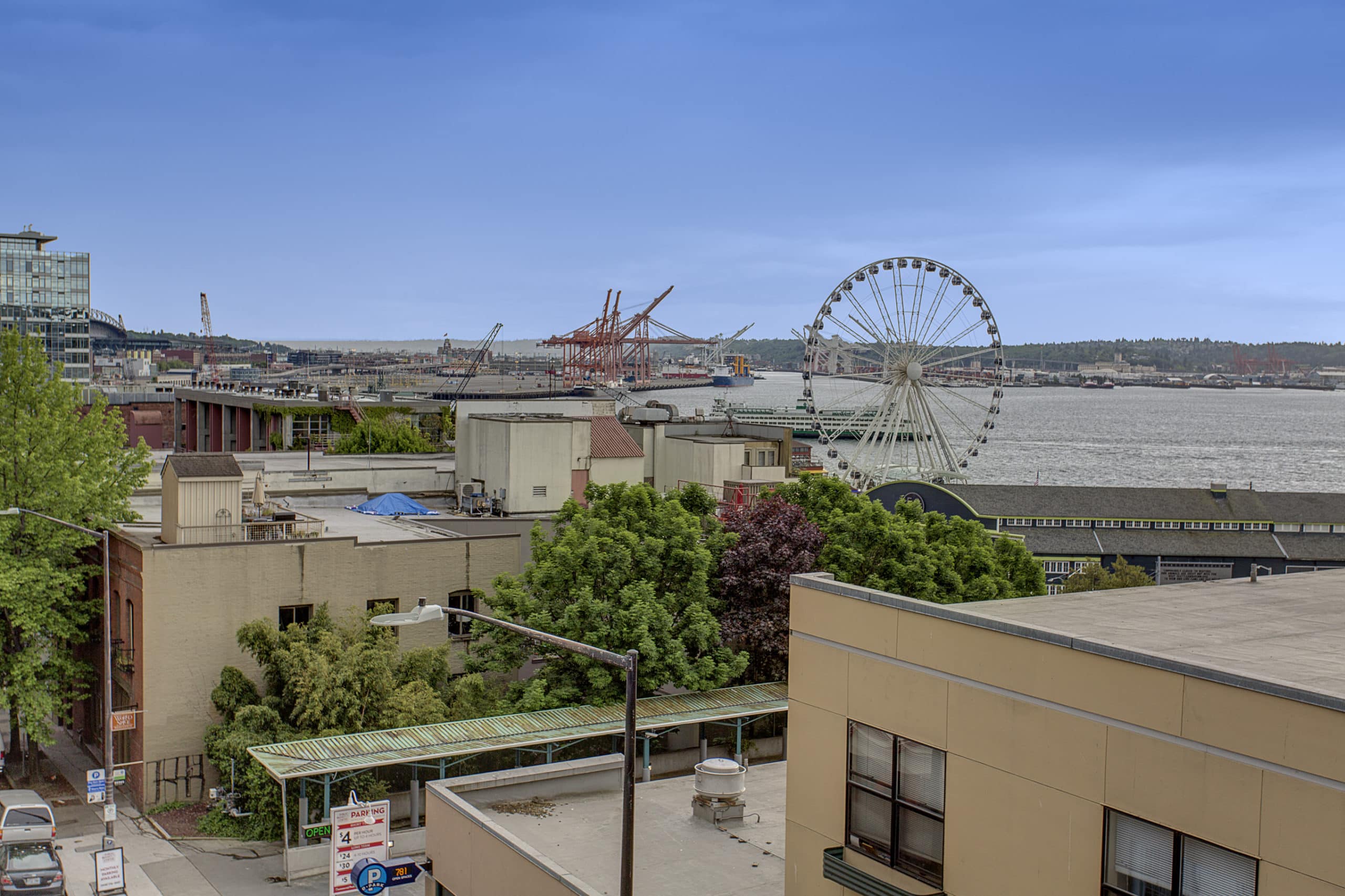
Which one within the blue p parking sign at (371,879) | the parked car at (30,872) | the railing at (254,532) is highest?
the railing at (254,532)

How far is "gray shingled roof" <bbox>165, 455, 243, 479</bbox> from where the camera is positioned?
37.8 metres

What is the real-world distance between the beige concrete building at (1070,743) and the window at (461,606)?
85.1ft

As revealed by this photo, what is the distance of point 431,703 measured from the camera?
35.1 metres

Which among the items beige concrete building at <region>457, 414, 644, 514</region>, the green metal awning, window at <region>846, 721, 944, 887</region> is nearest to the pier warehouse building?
beige concrete building at <region>457, 414, 644, 514</region>

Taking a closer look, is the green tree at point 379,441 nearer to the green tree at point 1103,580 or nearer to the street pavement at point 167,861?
the green tree at point 1103,580

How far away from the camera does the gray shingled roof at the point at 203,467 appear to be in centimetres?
3775

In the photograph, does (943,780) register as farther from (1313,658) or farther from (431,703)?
(431,703)

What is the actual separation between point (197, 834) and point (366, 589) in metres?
8.93

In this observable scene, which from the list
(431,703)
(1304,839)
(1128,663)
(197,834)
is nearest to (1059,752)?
(1128,663)

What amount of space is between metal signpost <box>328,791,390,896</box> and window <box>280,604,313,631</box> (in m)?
14.4

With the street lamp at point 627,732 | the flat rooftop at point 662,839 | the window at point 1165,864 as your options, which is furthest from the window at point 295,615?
the window at point 1165,864

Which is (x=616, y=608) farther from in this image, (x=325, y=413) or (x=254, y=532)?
(x=325, y=413)

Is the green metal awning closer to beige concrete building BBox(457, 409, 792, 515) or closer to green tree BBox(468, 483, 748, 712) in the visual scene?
green tree BBox(468, 483, 748, 712)

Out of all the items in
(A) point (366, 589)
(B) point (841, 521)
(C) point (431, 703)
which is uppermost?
(B) point (841, 521)
